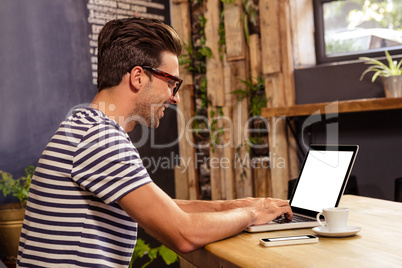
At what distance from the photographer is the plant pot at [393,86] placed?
311 centimetres

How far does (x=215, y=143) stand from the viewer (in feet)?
13.7


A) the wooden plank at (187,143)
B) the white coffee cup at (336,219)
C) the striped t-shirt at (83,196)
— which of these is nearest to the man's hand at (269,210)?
the white coffee cup at (336,219)

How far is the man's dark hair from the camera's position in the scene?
1.62 metres

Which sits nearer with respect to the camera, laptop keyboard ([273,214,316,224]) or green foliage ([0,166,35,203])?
laptop keyboard ([273,214,316,224])

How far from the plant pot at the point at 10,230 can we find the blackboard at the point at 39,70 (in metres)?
0.30

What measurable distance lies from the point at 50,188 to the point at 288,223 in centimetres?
76

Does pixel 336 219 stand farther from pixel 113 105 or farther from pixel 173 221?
pixel 113 105

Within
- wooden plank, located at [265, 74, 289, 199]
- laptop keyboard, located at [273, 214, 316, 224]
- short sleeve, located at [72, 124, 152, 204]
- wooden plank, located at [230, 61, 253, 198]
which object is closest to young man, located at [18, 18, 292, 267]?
short sleeve, located at [72, 124, 152, 204]

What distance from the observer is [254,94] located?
13.0ft

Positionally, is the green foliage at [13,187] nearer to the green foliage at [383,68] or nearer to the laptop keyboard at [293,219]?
the laptop keyboard at [293,219]

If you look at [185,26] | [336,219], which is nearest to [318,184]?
[336,219]

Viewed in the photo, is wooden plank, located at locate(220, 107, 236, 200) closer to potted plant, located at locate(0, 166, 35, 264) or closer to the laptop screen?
potted plant, located at locate(0, 166, 35, 264)

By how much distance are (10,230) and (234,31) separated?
229 centimetres

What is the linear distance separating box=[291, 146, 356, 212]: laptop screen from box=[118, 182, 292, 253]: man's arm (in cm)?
37
